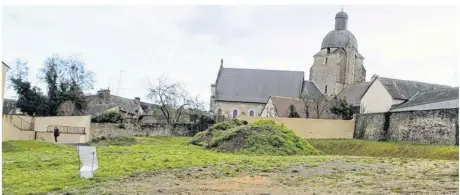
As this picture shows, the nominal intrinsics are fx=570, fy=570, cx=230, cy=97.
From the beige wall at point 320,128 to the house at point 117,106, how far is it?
14073 mm

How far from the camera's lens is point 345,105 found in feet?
132

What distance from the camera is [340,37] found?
63094 millimetres

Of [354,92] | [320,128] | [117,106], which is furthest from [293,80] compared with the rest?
[320,128]

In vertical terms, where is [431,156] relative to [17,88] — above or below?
below

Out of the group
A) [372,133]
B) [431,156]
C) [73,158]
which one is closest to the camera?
[73,158]

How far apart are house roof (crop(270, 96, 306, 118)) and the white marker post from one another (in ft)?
118

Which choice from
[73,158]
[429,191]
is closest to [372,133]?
[73,158]

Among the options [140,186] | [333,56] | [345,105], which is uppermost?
[333,56]

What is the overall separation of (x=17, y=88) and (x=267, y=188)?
2877 centimetres

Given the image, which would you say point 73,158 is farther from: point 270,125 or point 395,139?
point 395,139

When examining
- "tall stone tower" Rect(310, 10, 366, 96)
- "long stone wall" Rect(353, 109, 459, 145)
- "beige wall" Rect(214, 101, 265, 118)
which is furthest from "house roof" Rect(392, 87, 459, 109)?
"tall stone tower" Rect(310, 10, 366, 96)

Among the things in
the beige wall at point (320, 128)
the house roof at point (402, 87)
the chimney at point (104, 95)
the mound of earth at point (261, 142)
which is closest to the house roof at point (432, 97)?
the house roof at point (402, 87)

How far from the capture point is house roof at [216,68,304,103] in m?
57.4

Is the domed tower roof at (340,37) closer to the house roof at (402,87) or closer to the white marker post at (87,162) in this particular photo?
the house roof at (402,87)
